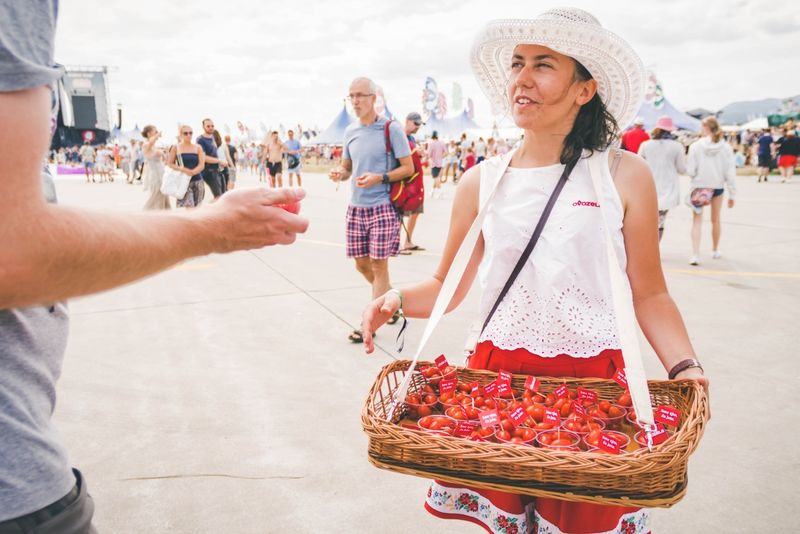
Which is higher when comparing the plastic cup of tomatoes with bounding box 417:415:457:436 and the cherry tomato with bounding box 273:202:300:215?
the cherry tomato with bounding box 273:202:300:215

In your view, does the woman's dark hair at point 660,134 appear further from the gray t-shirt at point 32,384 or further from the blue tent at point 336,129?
the blue tent at point 336,129

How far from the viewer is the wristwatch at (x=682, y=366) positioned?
1650 millimetres

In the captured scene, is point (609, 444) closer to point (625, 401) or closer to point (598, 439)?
point (598, 439)

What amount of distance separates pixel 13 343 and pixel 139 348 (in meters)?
3.85

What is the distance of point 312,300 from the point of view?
18.9ft

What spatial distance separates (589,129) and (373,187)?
115 inches

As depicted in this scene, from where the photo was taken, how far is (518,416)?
1.53m

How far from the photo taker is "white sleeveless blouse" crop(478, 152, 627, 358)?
175cm

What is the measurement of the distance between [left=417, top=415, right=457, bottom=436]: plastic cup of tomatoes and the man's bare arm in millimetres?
788

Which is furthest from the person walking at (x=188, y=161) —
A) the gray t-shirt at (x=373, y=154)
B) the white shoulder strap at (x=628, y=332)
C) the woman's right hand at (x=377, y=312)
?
the white shoulder strap at (x=628, y=332)

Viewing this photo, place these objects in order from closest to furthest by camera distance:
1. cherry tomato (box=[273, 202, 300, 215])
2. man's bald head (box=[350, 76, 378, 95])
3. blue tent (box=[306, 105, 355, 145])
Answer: cherry tomato (box=[273, 202, 300, 215])
man's bald head (box=[350, 76, 378, 95])
blue tent (box=[306, 105, 355, 145])

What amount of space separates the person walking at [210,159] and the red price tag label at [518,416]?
8.29 meters

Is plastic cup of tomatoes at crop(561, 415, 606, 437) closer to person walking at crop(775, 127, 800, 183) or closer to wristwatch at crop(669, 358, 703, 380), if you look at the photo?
wristwatch at crop(669, 358, 703, 380)

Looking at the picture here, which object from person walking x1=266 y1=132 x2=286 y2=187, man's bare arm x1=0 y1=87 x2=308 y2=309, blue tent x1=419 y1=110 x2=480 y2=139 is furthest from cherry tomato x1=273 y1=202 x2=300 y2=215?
blue tent x1=419 y1=110 x2=480 y2=139
